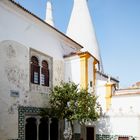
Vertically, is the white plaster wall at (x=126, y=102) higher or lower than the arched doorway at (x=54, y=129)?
higher

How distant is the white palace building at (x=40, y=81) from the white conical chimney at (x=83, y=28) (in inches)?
313

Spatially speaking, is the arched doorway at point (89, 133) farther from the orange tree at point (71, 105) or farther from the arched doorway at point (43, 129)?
the arched doorway at point (43, 129)

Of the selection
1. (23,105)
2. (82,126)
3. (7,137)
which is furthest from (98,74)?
(7,137)

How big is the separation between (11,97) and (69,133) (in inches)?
153

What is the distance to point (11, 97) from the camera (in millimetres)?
11258

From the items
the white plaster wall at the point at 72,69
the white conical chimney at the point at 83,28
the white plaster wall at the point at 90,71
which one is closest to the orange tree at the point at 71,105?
the white plaster wall at the point at 72,69

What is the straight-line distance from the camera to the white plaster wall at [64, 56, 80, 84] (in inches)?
586

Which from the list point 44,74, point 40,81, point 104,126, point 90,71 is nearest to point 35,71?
point 40,81

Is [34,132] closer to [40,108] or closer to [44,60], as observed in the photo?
[40,108]

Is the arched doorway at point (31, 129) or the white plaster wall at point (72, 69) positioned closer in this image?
the arched doorway at point (31, 129)

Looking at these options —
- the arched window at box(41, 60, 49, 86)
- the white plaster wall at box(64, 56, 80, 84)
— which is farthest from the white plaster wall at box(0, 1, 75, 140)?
the white plaster wall at box(64, 56, 80, 84)

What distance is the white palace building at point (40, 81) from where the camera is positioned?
37.1 ft

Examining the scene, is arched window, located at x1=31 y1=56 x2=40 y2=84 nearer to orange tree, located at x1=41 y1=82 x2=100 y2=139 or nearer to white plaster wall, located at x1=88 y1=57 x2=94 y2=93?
orange tree, located at x1=41 y1=82 x2=100 y2=139

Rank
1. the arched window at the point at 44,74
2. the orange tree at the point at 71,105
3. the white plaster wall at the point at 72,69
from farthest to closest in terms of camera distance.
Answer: the white plaster wall at the point at 72,69
the arched window at the point at 44,74
the orange tree at the point at 71,105
